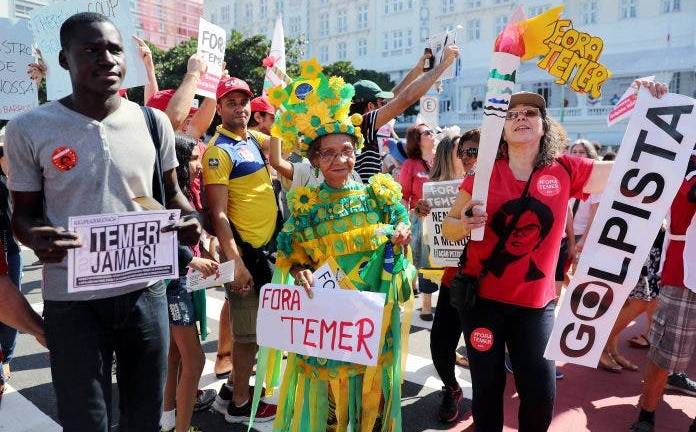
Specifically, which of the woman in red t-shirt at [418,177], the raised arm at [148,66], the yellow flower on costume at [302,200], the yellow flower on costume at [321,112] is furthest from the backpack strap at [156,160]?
the woman in red t-shirt at [418,177]

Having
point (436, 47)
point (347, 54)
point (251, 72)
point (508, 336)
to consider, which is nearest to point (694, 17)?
point (251, 72)

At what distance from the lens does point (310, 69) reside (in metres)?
2.85

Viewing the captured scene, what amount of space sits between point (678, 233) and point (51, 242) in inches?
136

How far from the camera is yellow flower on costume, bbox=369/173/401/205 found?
9.02 feet

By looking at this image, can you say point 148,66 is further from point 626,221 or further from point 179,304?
point 626,221

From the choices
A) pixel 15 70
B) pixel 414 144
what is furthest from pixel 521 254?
pixel 15 70

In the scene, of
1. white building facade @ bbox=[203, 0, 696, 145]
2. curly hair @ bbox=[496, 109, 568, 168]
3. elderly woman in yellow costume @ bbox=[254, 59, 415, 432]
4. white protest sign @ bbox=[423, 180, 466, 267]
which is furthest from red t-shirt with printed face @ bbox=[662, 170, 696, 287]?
white building facade @ bbox=[203, 0, 696, 145]

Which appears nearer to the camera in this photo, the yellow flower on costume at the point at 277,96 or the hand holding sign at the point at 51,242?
the hand holding sign at the point at 51,242

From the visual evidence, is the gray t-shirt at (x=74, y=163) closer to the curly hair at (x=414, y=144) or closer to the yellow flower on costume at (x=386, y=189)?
the yellow flower on costume at (x=386, y=189)

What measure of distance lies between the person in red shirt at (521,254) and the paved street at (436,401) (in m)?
1.00

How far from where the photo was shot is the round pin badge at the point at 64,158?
1.93m

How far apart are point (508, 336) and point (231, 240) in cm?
162

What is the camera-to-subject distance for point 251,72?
34.1 meters

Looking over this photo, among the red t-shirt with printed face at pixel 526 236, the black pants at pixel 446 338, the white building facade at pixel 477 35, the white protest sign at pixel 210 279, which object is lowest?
Result: the black pants at pixel 446 338
